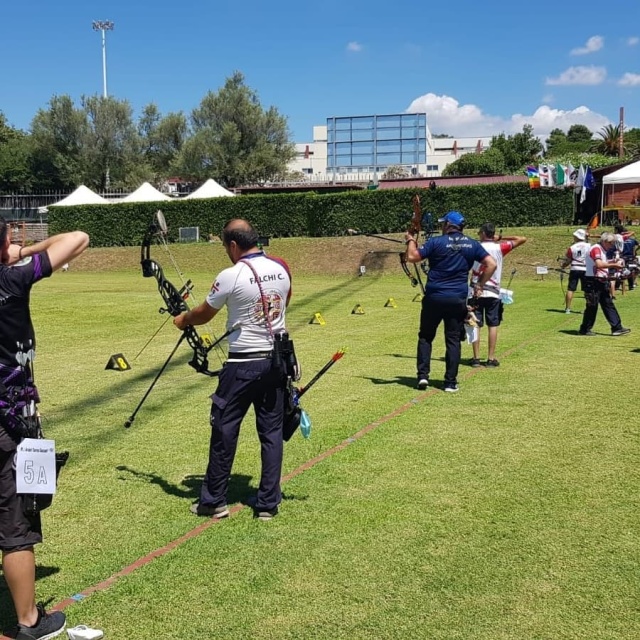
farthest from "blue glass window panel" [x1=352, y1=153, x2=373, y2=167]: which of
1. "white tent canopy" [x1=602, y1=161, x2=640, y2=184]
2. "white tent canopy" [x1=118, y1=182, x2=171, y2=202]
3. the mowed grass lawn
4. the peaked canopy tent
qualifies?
the mowed grass lawn

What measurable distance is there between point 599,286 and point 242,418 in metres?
9.47

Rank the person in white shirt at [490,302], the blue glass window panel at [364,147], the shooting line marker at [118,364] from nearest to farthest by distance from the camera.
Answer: the person in white shirt at [490,302], the shooting line marker at [118,364], the blue glass window panel at [364,147]

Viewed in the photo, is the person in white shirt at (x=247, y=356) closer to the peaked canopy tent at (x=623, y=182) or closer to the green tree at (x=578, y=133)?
the peaked canopy tent at (x=623, y=182)

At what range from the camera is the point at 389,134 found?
80.8m

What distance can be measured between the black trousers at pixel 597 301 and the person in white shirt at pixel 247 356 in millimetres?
9162

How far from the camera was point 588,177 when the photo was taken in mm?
32250

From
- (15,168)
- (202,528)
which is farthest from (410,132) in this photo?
(202,528)

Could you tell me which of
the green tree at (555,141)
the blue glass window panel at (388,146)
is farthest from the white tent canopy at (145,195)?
the green tree at (555,141)

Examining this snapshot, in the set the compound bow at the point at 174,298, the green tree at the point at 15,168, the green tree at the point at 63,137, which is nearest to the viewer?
the compound bow at the point at 174,298

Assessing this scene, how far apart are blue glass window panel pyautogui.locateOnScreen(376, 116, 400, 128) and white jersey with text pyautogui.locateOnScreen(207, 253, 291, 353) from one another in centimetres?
7764

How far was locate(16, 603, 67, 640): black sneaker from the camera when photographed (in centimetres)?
360

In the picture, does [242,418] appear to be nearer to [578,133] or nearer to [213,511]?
[213,511]

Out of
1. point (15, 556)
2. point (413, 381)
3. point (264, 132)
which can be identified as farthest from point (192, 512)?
point (264, 132)

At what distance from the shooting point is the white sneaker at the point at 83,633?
3572 millimetres
